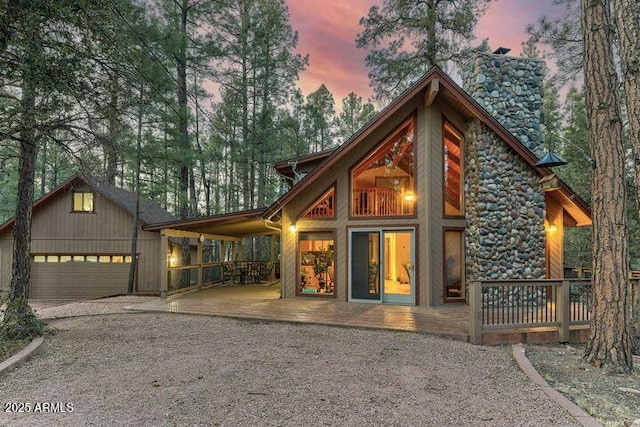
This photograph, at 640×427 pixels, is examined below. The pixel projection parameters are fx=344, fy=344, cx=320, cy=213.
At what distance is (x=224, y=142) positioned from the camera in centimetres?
1630

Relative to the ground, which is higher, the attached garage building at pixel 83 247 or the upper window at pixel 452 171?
the upper window at pixel 452 171

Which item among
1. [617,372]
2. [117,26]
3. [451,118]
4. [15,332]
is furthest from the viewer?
[451,118]

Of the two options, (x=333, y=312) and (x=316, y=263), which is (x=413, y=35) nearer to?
(x=316, y=263)

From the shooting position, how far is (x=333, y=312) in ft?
23.4

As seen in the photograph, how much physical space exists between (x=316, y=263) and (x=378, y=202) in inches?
88.2

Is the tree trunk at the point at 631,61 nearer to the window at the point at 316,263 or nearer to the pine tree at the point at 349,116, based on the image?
the window at the point at 316,263

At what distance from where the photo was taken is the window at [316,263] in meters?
8.82

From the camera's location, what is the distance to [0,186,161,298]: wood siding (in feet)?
43.0

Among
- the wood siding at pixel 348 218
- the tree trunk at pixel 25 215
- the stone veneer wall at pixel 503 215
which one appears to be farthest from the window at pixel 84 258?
the stone veneer wall at pixel 503 215

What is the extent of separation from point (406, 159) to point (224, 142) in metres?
10.4

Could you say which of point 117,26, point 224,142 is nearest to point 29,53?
point 117,26

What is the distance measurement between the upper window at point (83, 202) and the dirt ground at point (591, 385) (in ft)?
48.9

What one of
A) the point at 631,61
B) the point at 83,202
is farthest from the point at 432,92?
the point at 83,202

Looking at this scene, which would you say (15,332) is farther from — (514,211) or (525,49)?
(525,49)
